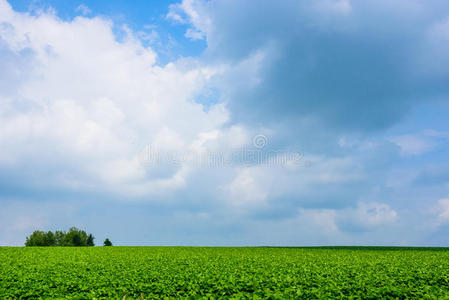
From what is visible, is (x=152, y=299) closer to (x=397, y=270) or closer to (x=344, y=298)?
(x=344, y=298)

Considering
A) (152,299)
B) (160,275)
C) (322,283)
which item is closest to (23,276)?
(160,275)

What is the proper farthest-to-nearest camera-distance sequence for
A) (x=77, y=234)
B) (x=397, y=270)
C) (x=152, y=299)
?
(x=77, y=234) < (x=397, y=270) < (x=152, y=299)

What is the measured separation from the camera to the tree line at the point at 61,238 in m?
97.0

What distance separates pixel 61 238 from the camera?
102000mm

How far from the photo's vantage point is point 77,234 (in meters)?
100

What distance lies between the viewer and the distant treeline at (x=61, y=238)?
97125 mm

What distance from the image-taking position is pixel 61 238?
102m

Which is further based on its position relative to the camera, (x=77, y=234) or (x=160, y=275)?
(x=77, y=234)

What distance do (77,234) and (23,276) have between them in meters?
85.1

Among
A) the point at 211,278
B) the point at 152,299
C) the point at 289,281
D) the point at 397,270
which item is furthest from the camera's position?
the point at 397,270

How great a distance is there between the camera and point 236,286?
1764 centimetres

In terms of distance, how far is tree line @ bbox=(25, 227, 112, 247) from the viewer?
9700cm

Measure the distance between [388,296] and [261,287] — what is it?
6299 mm

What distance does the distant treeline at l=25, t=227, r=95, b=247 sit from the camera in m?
97.1
